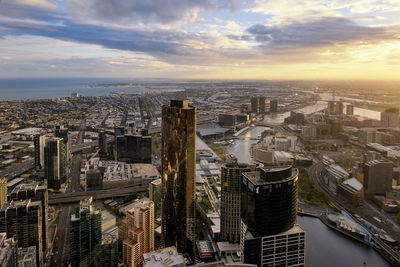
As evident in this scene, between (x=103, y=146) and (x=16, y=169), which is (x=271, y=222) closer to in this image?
(x=16, y=169)

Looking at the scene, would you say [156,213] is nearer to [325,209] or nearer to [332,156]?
[325,209]

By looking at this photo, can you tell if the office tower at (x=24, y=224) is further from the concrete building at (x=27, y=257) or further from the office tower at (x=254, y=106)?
the office tower at (x=254, y=106)

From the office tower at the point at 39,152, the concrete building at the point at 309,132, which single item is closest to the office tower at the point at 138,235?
the office tower at the point at 39,152

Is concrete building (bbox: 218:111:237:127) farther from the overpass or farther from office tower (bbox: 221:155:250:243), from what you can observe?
office tower (bbox: 221:155:250:243)

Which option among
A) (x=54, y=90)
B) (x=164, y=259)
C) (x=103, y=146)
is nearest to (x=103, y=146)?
(x=103, y=146)

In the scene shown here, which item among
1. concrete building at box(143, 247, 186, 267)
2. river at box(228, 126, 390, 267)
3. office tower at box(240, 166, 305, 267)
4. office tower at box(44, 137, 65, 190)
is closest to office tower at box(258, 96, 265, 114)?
river at box(228, 126, 390, 267)
